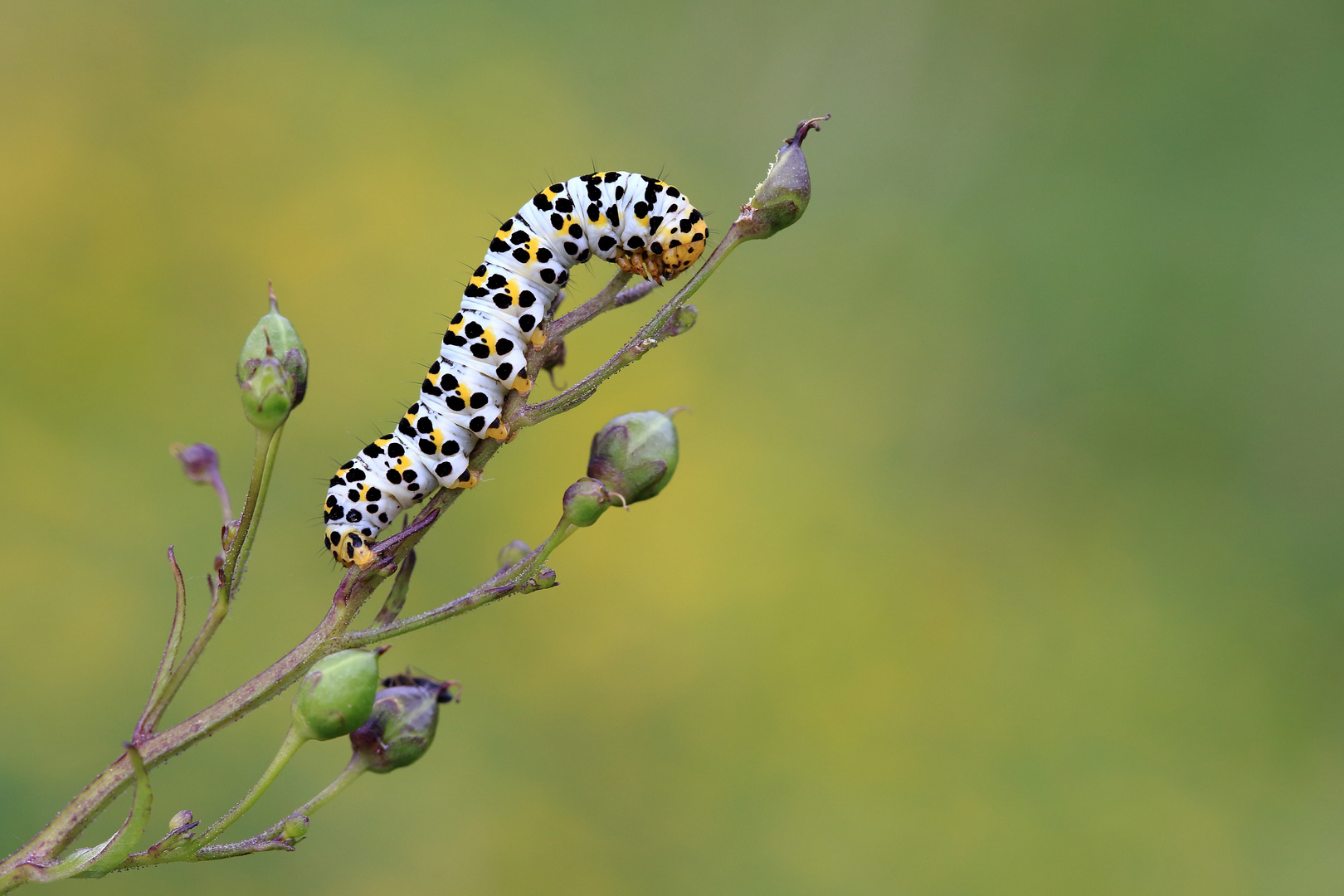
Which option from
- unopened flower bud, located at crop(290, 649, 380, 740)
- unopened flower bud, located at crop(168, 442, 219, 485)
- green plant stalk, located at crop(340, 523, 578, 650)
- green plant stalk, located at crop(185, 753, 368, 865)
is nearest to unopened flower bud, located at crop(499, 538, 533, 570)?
green plant stalk, located at crop(340, 523, 578, 650)

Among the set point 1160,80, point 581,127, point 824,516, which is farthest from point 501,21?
point 1160,80

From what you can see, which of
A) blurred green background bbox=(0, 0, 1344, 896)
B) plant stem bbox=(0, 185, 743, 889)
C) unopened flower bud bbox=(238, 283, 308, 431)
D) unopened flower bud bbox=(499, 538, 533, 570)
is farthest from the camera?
blurred green background bbox=(0, 0, 1344, 896)

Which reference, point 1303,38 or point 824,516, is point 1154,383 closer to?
point 824,516

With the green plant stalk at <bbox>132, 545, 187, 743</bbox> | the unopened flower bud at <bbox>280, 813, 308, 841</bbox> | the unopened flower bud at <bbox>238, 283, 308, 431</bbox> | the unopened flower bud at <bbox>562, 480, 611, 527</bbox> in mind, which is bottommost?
the unopened flower bud at <bbox>280, 813, 308, 841</bbox>

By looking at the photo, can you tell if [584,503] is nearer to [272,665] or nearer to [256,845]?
[272,665]

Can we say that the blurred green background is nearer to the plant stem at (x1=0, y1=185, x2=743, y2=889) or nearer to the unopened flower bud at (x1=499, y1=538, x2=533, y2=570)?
the unopened flower bud at (x1=499, y1=538, x2=533, y2=570)

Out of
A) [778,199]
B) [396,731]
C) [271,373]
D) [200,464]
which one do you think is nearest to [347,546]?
[200,464]

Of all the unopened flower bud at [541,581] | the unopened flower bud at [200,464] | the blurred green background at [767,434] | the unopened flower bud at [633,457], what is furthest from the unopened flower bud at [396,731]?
the blurred green background at [767,434]
